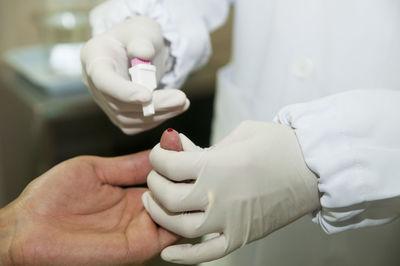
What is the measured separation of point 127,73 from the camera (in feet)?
1.89

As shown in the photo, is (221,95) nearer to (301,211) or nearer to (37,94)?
(301,211)

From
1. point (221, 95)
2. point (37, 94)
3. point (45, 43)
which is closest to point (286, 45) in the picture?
point (221, 95)

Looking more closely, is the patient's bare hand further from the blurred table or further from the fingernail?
the blurred table

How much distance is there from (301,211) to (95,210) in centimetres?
28

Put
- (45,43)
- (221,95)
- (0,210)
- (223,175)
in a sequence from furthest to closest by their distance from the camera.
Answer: (45,43) → (221,95) → (0,210) → (223,175)

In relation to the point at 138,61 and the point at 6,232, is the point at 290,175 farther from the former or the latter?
the point at 6,232

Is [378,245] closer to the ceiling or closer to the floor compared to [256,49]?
closer to the floor

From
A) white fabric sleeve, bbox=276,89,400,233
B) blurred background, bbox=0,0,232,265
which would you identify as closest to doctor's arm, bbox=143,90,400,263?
white fabric sleeve, bbox=276,89,400,233

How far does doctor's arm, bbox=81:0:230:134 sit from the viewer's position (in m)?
0.52

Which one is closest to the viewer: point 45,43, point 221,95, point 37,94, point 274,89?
point 274,89

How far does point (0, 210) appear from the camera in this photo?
0.55m

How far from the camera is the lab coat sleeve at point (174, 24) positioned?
0.67 m

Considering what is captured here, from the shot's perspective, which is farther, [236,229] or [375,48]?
→ [375,48]

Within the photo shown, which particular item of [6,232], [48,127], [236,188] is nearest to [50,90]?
[48,127]
